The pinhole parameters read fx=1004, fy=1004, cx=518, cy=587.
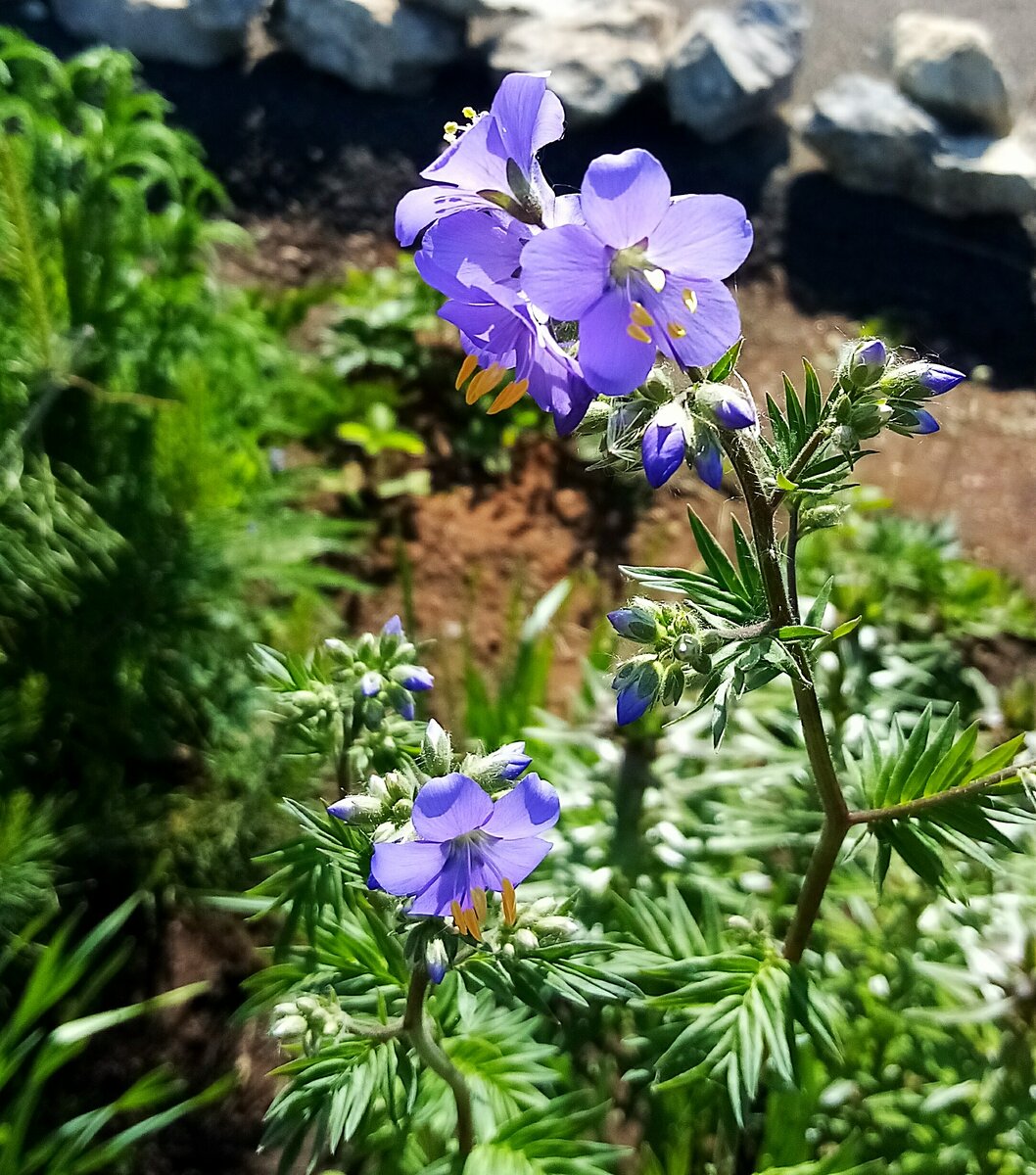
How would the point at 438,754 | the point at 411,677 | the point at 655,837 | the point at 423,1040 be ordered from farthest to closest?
the point at 655,837, the point at 411,677, the point at 423,1040, the point at 438,754

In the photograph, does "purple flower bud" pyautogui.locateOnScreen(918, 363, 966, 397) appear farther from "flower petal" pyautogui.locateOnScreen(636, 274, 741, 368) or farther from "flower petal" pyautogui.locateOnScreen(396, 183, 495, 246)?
"flower petal" pyautogui.locateOnScreen(396, 183, 495, 246)

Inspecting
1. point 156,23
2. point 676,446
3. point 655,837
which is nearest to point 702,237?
point 676,446

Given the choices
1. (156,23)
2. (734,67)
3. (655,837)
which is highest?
(156,23)

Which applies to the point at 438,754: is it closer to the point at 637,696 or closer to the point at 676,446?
the point at 637,696

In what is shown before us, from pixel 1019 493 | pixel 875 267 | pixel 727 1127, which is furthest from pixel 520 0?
pixel 727 1127

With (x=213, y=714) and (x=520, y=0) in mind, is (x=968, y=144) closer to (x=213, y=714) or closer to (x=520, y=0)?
(x=520, y=0)

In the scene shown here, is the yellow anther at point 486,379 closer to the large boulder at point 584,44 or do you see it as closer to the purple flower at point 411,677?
the purple flower at point 411,677
